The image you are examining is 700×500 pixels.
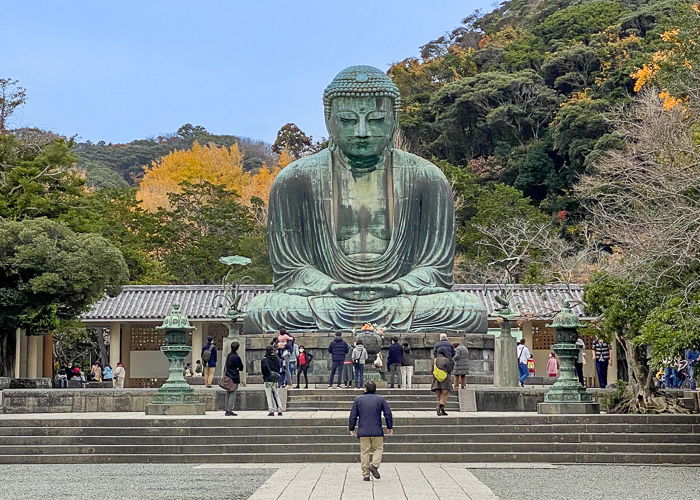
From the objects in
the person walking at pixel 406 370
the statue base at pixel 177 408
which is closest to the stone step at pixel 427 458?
the statue base at pixel 177 408

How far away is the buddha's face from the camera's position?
2277 centimetres

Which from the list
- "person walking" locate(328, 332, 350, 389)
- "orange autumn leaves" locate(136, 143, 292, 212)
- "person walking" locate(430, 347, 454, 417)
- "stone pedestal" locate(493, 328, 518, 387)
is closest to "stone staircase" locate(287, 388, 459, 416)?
"person walking" locate(328, 332, 350, 389)

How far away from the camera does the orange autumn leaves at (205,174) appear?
55000 millimetres

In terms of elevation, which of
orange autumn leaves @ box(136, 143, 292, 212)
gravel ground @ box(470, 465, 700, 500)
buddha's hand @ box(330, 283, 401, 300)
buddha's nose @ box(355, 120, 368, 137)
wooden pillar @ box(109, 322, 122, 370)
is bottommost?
gravel ground @ box(470, 465, 700, 500)

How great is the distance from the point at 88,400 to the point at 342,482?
8.02 m

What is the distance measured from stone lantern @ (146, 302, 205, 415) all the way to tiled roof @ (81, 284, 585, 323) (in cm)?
1521

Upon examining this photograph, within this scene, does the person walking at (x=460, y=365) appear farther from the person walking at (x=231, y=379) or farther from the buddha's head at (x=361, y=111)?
the buddha's head at (x=361, y=111)

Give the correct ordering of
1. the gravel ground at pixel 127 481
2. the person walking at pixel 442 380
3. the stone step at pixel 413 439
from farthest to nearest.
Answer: the person walking at pixel 442 380 < the stone step at pixel 413 439 < the gravel ground at pixel 127 481

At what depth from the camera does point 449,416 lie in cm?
1568

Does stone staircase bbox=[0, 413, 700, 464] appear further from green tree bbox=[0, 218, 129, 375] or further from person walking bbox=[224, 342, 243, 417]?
green tree bbox=[0, 218, 129, 375]

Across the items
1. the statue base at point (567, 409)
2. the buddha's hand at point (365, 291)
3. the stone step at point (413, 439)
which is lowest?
A: the stone step at point (413, 439)

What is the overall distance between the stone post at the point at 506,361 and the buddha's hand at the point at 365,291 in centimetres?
262

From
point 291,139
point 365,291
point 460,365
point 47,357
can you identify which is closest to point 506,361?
point 460,365

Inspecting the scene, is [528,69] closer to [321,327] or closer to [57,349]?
[57,349]
